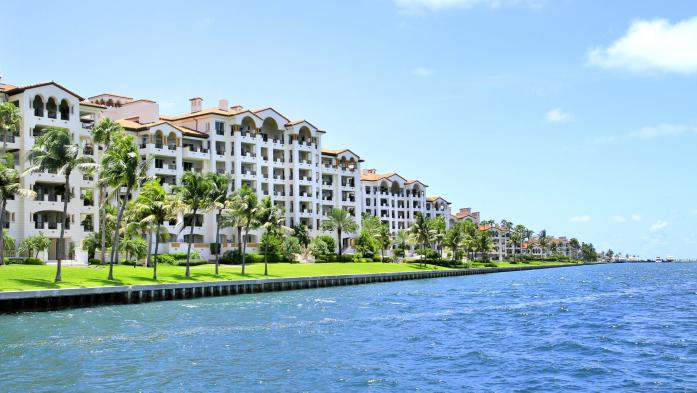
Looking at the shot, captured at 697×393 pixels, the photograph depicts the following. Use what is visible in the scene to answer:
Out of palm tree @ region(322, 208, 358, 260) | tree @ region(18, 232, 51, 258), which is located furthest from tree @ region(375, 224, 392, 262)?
tree @ region(18, 232, 51, 258)

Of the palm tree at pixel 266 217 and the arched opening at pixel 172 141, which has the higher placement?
the arched opening at pixel 172 141

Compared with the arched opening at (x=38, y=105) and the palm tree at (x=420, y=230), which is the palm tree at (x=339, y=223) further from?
the arched opening at (x=38, y=105)

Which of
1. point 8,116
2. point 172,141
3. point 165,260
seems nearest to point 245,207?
point 165,260

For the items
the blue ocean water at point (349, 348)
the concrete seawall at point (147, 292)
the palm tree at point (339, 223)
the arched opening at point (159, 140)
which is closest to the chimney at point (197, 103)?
the arched opening at point (159, 140)

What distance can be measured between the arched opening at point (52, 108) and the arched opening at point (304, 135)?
171ft

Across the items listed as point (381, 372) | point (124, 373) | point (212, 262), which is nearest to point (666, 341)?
point (381, 372)

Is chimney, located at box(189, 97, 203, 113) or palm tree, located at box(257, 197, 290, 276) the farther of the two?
chimney, located at box(189, 97, 203, 113)

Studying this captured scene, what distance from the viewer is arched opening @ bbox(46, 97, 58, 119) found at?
9231 centimetres

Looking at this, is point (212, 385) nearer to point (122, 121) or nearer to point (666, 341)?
point (666, 341)

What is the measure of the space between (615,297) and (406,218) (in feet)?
357

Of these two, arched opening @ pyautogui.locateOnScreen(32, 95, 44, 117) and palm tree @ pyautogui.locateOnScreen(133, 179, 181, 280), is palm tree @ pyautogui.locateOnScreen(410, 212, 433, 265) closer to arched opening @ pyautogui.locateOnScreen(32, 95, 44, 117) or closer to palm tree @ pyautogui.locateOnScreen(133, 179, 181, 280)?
palm tree @ pyautogui.locateOnScreen(133, 179, 181, 280)

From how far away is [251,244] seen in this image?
400 ft

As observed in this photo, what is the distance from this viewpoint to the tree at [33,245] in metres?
83.1

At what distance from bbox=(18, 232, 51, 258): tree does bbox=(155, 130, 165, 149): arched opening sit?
99.6ft
